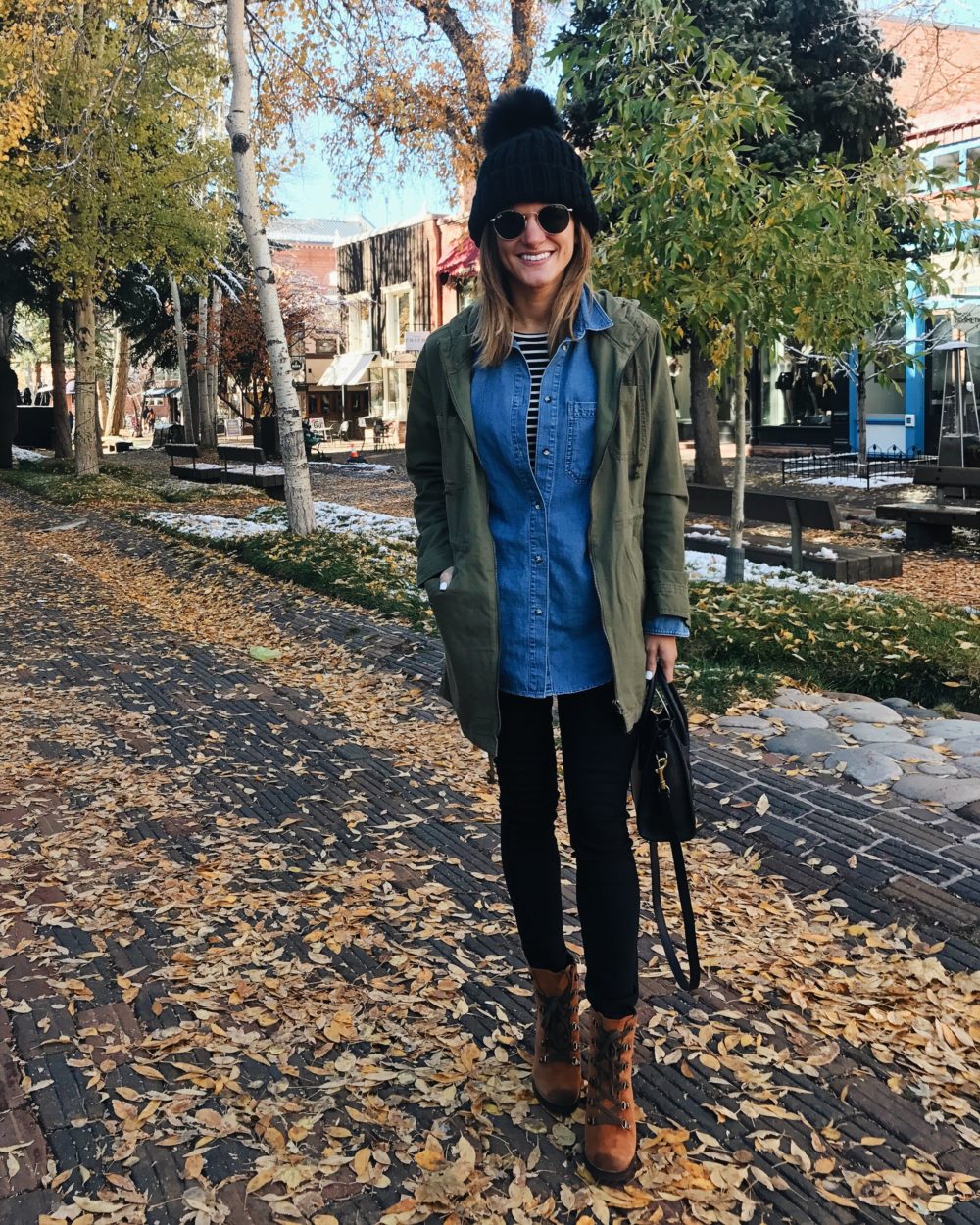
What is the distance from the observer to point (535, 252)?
7.97 ft

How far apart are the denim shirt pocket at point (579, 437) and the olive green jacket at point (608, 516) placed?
0.8 inches

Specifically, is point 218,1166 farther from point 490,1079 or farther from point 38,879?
point 38,879

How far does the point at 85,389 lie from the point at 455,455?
19.7 metres

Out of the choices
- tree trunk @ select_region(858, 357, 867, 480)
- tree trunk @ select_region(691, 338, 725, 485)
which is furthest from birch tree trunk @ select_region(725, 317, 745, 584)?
tree trunk @ select_region(858, 357, 867, 480)

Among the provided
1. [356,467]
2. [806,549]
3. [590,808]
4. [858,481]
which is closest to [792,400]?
[858,481]

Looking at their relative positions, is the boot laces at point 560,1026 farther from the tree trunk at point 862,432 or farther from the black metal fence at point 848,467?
the tree trunk at point 862,432

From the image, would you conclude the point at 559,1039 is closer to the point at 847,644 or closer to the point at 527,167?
the point at 527,167

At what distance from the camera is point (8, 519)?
1634 centimetres

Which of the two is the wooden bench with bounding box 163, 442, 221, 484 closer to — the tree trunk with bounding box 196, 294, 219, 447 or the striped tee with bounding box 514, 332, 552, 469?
the tree trunk with bounding box 196, 294, 219, 447

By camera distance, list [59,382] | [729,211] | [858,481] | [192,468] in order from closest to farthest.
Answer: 1. [729,211]
2. [858,481]
3. [192,468]
4. [59,382]

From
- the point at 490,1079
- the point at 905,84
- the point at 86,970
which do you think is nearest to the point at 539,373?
the point at 490,1079

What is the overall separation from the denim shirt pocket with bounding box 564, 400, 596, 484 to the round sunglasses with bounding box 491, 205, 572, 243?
0.37m

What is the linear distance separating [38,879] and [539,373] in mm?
2737

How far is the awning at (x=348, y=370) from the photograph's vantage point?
159 ft
